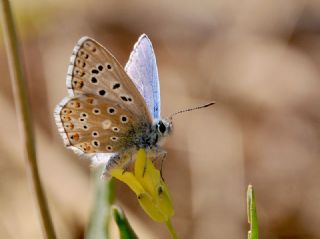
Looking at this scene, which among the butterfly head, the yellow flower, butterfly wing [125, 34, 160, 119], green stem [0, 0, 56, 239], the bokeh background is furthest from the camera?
the bokeh background

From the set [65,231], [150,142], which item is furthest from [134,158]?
[65,231]

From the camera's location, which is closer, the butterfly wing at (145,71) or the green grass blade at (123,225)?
the green grass blade at (123,225)

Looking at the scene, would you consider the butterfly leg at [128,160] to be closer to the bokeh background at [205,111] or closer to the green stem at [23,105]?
the green stem at [23,105]

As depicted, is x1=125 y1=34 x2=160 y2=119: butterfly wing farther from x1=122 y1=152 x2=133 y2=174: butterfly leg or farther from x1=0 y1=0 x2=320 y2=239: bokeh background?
x1=0 y1=0 x2=320 y2=239: bokeh background

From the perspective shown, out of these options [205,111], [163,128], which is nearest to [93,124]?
[163,128]

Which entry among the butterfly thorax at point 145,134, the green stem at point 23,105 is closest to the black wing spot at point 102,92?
the butterfly thorax at point 145,134

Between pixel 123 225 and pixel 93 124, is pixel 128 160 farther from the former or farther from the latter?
pixel 123 225

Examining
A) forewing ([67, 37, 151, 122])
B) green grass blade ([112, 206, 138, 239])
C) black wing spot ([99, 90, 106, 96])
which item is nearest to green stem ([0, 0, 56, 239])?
green grass blade ([112, 206, 138, 239])
